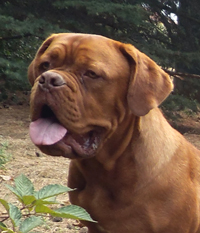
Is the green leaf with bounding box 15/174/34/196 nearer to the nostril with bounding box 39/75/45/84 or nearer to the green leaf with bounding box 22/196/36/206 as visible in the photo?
the green leaf with bounding box 22/196/36/206

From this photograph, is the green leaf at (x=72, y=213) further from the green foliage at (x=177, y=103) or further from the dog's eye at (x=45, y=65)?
the green foliage at (x=177, y=103)

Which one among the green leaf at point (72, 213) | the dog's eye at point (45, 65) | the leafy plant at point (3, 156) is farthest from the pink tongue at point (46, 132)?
the leafy plant at point (3, 156)

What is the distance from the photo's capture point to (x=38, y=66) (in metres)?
2.72

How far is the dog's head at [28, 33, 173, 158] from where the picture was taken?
235cm

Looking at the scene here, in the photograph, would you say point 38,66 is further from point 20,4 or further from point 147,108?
point 20,4

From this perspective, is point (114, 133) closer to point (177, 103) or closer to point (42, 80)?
point (42, 80)

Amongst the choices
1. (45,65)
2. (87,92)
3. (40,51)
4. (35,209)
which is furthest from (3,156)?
(35,209)

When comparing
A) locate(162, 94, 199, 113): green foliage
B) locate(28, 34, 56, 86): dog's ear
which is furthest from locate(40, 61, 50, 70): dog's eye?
locate(162, 94, 199, 113): green foliage

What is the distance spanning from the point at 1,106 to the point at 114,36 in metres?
2.58

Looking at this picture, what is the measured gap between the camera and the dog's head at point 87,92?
235cm

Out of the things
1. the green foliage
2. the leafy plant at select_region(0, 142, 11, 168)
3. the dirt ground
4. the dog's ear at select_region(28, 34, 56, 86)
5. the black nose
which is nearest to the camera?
the black nose

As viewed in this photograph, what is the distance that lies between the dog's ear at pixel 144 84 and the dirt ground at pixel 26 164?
1318 mm

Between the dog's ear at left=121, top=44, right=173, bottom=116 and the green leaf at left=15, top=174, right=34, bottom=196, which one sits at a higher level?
the dog's ear at left=121, top=44, right=173, bottom=116

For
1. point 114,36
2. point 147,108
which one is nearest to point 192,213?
point 147,108
